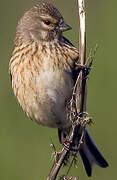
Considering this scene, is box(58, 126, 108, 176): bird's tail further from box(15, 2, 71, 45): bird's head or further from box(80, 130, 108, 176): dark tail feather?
box(15, 2, 71, 45): bird's head

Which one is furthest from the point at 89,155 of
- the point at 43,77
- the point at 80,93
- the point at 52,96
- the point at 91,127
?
the point at 80,93

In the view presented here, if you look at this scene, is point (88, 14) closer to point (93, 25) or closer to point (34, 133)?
point (93, 25)

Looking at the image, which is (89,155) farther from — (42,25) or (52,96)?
(42,25)

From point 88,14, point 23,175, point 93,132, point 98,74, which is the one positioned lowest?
point 23,175

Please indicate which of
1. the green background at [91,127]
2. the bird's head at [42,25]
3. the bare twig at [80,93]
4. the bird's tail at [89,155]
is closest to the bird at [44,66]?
the bird's head at [42,25]

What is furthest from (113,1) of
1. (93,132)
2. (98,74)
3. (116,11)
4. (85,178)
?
(85,178)
